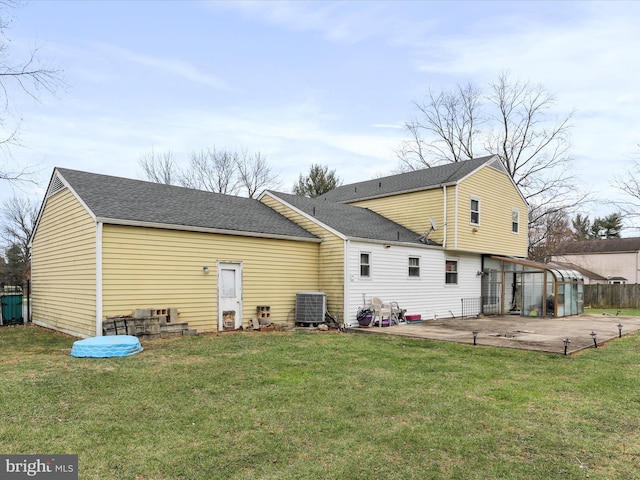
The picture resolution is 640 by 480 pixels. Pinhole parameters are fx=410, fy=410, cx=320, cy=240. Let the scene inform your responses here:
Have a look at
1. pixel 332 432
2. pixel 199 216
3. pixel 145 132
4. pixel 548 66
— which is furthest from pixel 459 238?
pixel 145 132

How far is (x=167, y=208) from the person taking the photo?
11.7m

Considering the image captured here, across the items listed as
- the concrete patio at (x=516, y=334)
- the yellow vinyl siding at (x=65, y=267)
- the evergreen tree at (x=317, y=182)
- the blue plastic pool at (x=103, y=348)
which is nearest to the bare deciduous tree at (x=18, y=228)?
the evergreen tree at (x=317, y=182)

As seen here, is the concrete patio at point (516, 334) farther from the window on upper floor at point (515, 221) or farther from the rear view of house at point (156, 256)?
the window on upper floor at point (515, 221)

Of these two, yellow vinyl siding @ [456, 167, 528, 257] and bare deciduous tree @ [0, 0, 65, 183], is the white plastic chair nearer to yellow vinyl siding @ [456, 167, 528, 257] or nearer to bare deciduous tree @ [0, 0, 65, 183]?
yellow vinyl siding @ [456, 167, 528, 257]

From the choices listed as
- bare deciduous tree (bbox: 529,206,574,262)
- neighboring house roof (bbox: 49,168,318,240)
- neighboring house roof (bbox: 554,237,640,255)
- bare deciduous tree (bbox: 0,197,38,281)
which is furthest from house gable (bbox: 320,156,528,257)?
bare deciduous tree (bbox: 0,197,38,281)

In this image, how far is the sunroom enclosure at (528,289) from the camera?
17672mm

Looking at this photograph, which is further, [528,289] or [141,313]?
[528,289]

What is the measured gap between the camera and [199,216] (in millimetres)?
11953

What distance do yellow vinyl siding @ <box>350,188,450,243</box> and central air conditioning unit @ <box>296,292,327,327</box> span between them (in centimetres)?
626

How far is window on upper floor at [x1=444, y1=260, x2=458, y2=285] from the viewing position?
16875 millimetres

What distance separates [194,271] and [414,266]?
808cm

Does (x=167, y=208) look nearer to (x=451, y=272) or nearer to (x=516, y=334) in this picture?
(x=516, y=334)

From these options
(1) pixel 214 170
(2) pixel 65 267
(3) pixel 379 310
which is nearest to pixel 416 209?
(3) pixel 379 310

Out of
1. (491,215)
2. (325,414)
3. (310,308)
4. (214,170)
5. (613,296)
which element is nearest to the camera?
(325,414)
